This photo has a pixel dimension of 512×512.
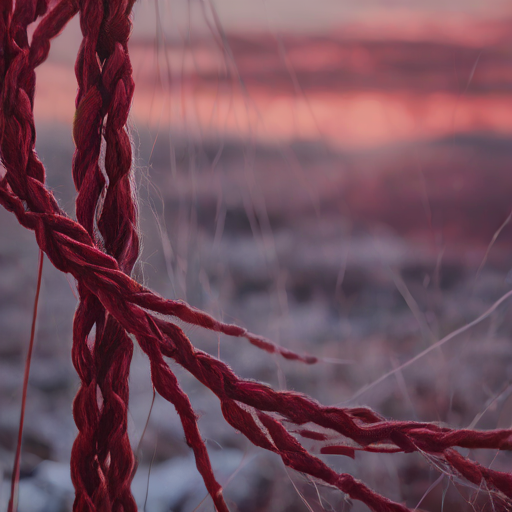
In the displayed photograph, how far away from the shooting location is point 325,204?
342 millimetres

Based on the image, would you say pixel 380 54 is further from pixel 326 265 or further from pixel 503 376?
pixel 503 376

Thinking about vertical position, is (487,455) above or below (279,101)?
below

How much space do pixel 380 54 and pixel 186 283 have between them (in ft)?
0.74

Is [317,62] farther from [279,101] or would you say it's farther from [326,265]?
[326,265]

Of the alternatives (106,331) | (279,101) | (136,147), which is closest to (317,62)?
(279,101)

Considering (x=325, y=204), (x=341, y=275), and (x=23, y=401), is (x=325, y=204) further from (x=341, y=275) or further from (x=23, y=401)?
(x=23, y=401)

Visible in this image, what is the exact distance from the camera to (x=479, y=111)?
1.11ft

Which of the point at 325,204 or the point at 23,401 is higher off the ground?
the point at 325,204

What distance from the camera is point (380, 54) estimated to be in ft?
1.09

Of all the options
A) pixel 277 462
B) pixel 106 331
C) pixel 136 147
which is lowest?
pixel 277 462

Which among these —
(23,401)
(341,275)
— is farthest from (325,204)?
(23,401)

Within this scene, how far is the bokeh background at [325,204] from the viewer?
13.1 inches

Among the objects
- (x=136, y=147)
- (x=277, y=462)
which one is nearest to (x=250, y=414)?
(x=277, y=462)

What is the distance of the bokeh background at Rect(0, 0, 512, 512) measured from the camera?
33 centimetres
